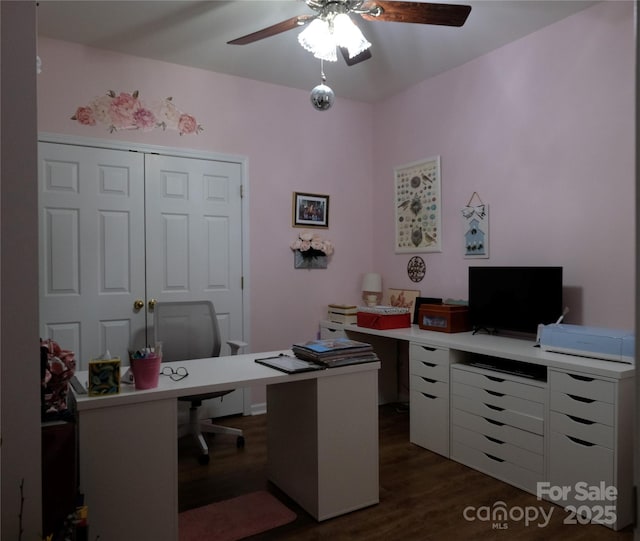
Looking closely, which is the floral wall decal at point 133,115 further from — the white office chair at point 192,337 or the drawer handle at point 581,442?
the drawer handle at point 581,442

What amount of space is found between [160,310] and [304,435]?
1.50 meters

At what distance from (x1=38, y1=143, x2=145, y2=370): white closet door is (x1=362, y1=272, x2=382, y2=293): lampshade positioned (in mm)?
1946

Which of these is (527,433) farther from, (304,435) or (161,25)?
(161,25)

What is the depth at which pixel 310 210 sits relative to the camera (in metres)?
4.25

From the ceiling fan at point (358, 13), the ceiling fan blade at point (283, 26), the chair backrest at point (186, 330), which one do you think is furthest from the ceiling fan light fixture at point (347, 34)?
the chair backrest at point (186, 330)

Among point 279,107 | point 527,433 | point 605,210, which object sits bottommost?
point 527,433

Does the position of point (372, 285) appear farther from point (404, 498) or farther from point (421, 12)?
point (421, 12)

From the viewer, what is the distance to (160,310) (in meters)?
3.27

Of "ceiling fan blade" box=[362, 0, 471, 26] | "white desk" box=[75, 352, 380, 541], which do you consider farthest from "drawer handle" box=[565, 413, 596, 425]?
"ceiling fan blade" box=[362, 0, 471, 26]

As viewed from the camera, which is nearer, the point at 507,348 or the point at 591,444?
the point at 591,444

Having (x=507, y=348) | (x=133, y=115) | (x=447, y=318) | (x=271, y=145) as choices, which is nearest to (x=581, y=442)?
(x=507, y=348)

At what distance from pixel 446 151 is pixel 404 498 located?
262 centimetres

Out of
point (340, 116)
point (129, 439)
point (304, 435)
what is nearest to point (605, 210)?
point (304, 435)

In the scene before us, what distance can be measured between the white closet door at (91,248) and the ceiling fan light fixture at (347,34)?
1.89 metres
